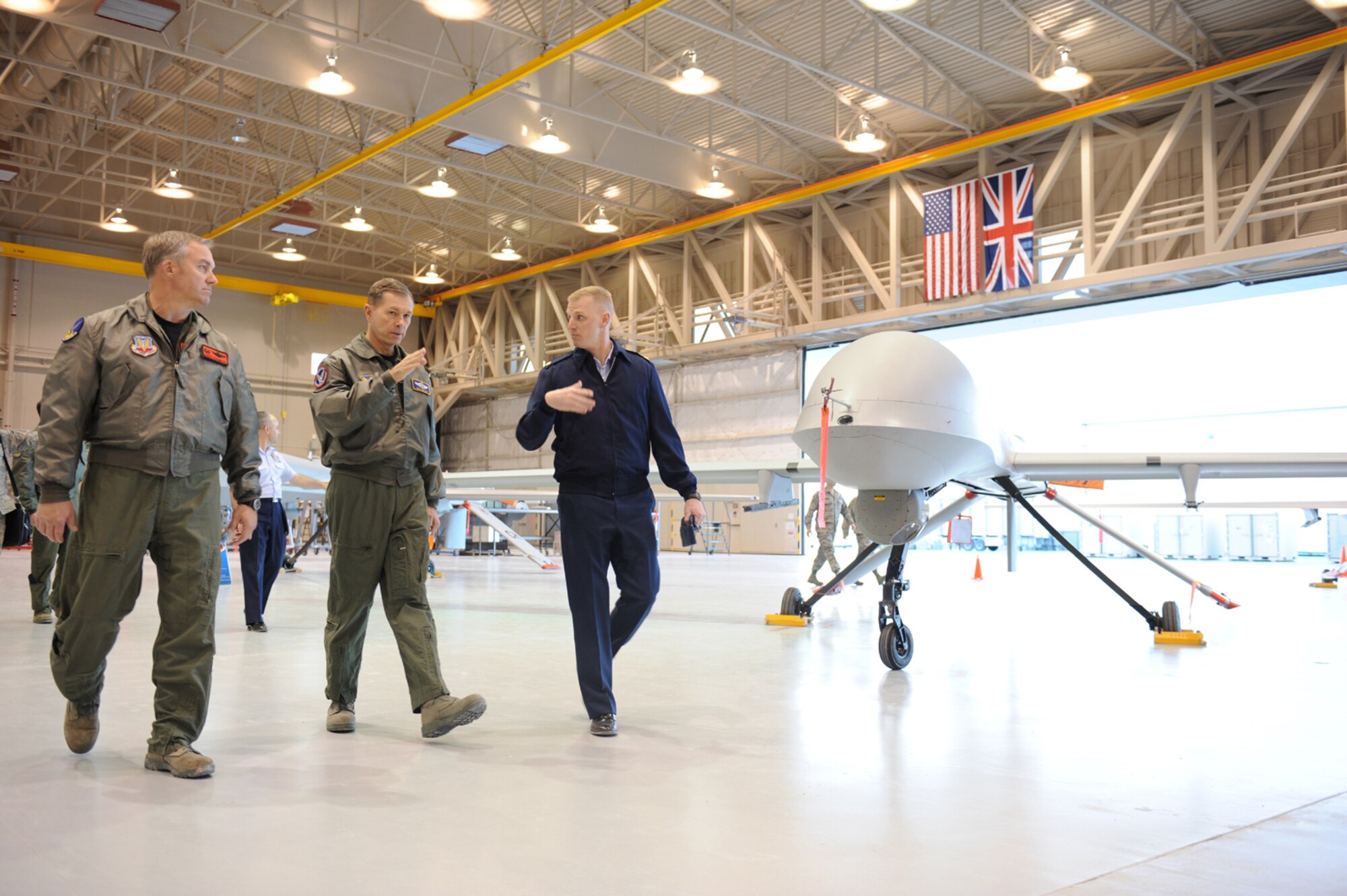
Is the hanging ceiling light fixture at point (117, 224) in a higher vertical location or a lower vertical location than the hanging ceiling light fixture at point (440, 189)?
higher

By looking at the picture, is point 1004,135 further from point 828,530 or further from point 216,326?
point 216,326

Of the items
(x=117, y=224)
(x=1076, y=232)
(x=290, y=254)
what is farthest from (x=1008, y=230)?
(x=117, y=224)

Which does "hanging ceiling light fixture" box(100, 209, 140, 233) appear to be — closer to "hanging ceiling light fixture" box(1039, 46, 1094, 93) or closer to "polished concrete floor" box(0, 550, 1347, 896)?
"polished concrete floor" box(0, 550, 1347, 896)

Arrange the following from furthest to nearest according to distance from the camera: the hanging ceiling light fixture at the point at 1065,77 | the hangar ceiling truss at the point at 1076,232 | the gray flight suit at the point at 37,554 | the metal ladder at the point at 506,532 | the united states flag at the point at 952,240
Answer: the united states flag at the point at 952,240 → the hangar ceiling truss at the point at 1076,232 → the hanging ceiling light fixture at the point at 1065,77 → the metal ladder at the point at 506,532 → the gray flight suit at the point at 37,554

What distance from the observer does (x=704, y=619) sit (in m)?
9.22

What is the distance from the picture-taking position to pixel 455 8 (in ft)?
44.8

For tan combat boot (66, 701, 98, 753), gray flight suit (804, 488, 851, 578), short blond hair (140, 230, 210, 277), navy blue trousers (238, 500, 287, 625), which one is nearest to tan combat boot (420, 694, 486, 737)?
tan combat boot (66, 701, 98, 753)

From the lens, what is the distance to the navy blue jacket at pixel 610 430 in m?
4.27

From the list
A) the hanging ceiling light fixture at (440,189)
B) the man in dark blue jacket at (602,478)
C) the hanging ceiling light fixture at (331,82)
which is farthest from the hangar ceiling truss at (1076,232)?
the man in dark blue jacket at (602,478)

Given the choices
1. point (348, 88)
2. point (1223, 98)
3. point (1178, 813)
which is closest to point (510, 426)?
point (348, 88)

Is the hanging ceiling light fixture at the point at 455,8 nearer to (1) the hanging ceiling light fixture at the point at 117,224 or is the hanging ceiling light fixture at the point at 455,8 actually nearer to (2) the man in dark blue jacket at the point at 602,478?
(2) the man in dark blue jacket at the point at 602,478

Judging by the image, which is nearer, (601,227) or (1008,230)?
(1008,230)

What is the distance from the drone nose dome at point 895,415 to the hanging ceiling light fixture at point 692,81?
11.7 m

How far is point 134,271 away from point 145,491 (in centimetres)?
3254
